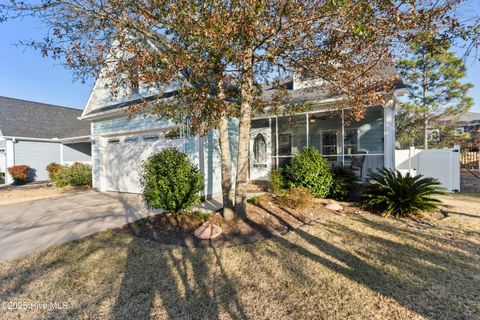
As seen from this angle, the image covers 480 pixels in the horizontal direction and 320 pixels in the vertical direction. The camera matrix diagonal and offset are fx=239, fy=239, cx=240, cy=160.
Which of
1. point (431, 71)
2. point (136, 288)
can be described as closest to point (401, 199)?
point (136, 288)

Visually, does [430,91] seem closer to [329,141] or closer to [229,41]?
[329,141]

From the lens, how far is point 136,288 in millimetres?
2957

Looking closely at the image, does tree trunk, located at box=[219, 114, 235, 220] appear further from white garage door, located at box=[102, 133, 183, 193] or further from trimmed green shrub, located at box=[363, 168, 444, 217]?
trimmed green shrub, located at box=[363, 168, 444, 217]

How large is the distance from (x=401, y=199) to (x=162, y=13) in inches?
250

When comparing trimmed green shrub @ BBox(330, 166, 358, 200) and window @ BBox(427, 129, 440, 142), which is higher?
window @ BBox(427, 129, 440, 142)

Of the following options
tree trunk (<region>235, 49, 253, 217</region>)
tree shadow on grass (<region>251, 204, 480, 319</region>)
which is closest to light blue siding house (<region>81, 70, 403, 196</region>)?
tree trunk (<region>235, 49, 253, 217</region>)

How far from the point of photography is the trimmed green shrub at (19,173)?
14.1m

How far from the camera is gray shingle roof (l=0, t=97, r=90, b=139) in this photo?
15131 millimetres

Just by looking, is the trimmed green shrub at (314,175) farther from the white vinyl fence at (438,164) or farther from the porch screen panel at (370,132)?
the porch screen panel at (370,132)

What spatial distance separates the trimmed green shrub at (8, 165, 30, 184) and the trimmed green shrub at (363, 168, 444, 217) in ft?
59.5

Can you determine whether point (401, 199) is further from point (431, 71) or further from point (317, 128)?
point (431, 71)

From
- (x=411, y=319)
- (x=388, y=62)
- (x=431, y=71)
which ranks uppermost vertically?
(x=431, y=71)

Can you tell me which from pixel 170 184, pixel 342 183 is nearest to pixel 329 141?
pixel 342 183

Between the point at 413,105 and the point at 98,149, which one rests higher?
the point at 413,105
